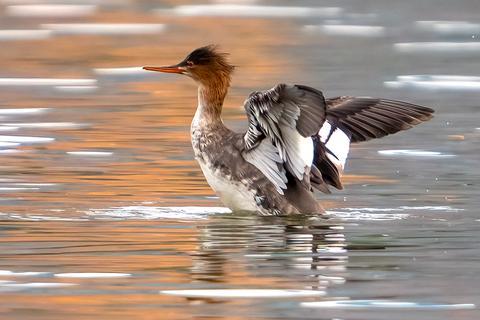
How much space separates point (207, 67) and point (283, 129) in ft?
5.80

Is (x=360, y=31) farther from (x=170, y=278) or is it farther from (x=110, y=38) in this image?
(x=170, y=278)

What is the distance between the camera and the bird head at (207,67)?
13906 mm

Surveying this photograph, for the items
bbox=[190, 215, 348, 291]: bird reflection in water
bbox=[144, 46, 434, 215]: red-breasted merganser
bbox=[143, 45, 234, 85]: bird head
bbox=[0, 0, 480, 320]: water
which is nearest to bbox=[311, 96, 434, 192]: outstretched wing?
bbox=[144, 46, 434, 215]: red-breasted merganser

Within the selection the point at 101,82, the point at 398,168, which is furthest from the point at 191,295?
the point at 101,82

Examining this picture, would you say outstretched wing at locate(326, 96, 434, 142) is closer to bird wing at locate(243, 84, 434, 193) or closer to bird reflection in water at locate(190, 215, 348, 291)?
bird wing at locate(243, 84, 434, 193)

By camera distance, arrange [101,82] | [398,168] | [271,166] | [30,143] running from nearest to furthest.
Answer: [271,166]
[398,168]
[30,143]
[101,82]

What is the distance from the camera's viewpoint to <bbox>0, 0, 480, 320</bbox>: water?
9.54 m

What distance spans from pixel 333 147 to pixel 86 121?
509cm

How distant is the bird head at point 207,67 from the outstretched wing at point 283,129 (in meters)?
1.10

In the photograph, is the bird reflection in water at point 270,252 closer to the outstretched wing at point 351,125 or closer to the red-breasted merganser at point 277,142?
the red-breasted merganser at point 277,142

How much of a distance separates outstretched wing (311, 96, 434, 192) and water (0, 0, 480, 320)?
1.27ft

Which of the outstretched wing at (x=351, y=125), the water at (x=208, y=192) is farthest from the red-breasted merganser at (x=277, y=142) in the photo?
the water at (x=208, y=192)

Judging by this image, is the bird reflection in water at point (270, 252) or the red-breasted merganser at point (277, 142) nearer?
the bird reflection in water at point (270, 252)

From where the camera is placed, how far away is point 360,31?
27.8 meters
